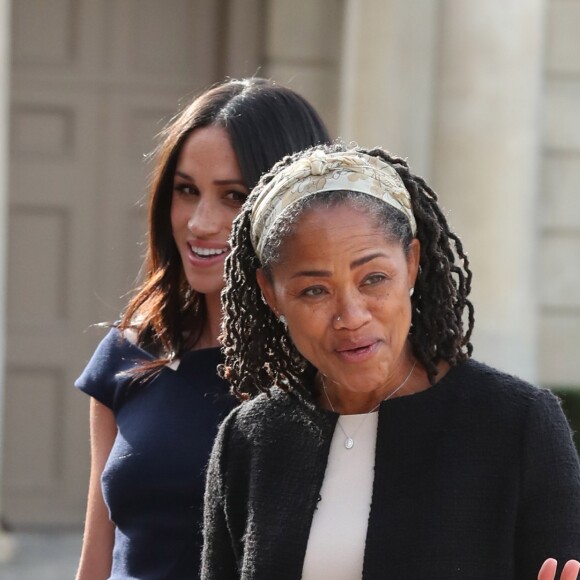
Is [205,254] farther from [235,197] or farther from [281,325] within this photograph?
[281,325]

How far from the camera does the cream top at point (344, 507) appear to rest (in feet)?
7.57

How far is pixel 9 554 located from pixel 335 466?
5.02 m

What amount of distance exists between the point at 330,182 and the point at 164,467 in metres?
0.80

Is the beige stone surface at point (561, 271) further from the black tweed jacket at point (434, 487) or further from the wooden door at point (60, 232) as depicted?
the black tweed jacket at point (434, 487)

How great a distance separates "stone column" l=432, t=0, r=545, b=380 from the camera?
721 cm

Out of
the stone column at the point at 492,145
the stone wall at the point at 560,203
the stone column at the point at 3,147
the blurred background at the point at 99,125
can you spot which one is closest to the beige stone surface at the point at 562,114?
the stone wall at the point at 560,203

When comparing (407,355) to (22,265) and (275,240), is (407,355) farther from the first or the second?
(22,265)

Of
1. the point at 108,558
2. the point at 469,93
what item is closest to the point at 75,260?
the point at 469,93

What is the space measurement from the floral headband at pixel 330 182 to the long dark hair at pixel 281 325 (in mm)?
20

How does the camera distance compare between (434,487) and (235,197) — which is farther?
(235,197)

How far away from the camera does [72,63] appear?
7855 millimetres

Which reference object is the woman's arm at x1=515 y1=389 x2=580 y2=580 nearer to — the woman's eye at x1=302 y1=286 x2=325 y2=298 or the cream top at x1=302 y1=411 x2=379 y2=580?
the cream top at x1=302 y1=411 x2=379 y2=580

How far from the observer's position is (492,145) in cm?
722

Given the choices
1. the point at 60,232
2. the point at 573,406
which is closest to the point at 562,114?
the point at 573,406
